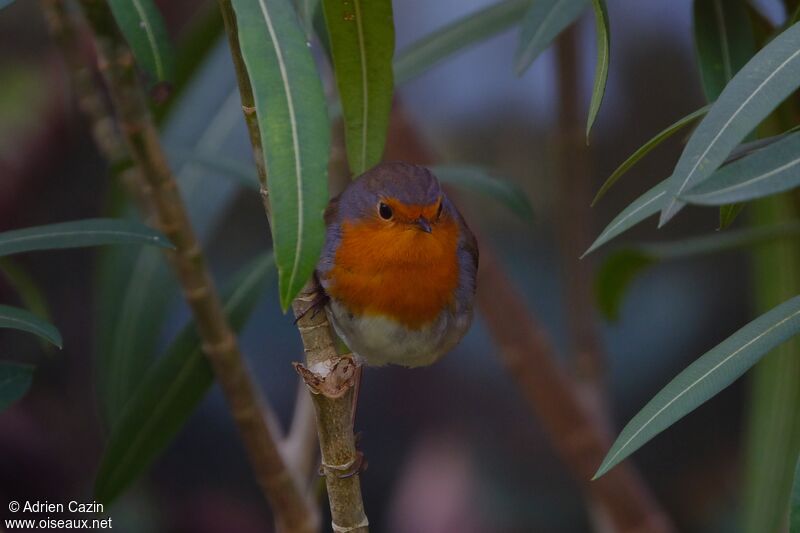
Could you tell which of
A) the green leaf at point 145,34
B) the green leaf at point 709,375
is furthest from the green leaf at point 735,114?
the green leaf at point 145,34

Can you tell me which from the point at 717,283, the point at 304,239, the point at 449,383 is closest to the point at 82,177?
the point at 449,383

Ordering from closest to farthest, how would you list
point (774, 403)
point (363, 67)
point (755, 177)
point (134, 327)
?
point (755, 177)
point (363, 67)
point (134, 327)
point (774, 403)

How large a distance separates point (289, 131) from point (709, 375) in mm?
360

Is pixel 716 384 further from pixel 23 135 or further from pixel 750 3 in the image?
pixel 23 135

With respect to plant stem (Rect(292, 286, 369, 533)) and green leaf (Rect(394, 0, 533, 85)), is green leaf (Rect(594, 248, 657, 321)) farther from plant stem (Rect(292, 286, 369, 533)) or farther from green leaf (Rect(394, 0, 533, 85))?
plant stem (Rect(292, 286, 369, 533))

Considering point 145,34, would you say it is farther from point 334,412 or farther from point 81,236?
point 334,412

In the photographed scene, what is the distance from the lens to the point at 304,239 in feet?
2.14

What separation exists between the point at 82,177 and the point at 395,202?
4.34ft

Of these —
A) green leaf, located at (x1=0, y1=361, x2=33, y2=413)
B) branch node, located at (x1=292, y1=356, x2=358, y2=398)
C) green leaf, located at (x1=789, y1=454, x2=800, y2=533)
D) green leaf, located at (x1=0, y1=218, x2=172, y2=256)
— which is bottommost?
green leaf, located at (x1=789, y1=454, x2=800, y2=533)

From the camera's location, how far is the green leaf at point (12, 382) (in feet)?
3.14

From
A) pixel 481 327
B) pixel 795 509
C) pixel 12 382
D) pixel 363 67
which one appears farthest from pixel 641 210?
pixel 481 327

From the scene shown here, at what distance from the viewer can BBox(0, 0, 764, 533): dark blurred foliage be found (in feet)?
7.27

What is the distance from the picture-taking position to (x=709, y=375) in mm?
742

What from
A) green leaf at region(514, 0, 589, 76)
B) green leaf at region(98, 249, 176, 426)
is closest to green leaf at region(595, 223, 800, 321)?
green leaf at region(514, 0, 589, 76)
